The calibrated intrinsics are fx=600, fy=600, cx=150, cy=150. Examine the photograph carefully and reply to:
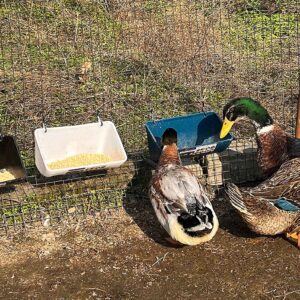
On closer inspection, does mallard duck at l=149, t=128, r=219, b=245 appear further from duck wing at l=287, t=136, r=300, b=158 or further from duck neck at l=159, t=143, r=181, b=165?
duck wing at l=287, t=136, r=300, b=158

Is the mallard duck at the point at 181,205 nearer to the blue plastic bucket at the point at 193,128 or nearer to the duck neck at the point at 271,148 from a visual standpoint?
the blue plastic bucket at the point at 193,128

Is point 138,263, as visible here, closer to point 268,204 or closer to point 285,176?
point 268,204

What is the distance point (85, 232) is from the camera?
516cm

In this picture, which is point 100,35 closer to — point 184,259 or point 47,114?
point 47,114

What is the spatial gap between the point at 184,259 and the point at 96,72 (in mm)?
3492

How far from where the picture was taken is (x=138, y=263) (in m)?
4.77

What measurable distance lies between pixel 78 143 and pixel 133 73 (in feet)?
7.66

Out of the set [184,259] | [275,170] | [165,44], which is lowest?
[184,259]

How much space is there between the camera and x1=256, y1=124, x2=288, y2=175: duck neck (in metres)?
5.35

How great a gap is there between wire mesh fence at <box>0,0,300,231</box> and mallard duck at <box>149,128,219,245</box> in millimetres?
725

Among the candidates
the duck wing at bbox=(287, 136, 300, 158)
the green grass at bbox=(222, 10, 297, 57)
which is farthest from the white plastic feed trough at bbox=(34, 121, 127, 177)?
the green grass at bbox=(222, 10, 297, 57)

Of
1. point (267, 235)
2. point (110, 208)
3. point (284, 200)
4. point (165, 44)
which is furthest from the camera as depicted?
point (165, 44)

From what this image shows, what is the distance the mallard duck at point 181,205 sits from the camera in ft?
14.9

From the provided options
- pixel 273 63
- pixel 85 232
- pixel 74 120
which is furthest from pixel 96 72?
pixel 85 232
